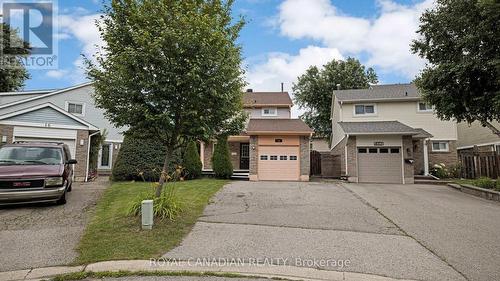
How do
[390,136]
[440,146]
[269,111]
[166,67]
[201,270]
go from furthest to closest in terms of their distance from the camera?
[269,111]
[440,146]
[390,136]
[166,67]
[201,270]

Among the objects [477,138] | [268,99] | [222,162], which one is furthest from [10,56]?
[477,138]

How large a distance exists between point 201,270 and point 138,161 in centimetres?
1194

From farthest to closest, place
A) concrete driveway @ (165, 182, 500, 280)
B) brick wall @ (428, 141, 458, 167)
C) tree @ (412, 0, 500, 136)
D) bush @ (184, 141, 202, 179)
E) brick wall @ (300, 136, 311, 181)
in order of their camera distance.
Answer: brick wall @ (428, 141, 458, 167), brick wall @ (300, 136, 311, 181), bush @ (184, 141, 202, 179), tree @ (412, 0, 500, 136), concrete driveway @ (165, 182, 500, 280)

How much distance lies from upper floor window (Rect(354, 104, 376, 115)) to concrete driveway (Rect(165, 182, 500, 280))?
12.2m

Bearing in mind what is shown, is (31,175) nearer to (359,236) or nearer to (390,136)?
(359,236)

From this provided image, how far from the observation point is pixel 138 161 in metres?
15.3

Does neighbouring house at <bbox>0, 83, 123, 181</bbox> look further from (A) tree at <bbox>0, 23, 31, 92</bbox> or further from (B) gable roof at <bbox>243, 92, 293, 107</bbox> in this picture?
(B) gable roof at <bbox>243, 92, 293, 107</bbox>

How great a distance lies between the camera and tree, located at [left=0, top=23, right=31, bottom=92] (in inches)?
1000

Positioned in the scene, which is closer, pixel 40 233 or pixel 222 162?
pixel 40 233

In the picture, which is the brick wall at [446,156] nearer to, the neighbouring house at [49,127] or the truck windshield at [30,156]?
the neighbouring house at [49,127]

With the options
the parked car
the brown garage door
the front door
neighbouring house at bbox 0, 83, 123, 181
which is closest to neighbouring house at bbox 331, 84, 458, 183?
the brown garage door

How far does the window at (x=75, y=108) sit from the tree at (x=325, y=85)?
23292 millimetres

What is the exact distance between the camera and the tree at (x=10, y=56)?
2541 cm

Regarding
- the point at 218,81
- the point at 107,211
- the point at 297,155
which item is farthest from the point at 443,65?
the point at 107,211
